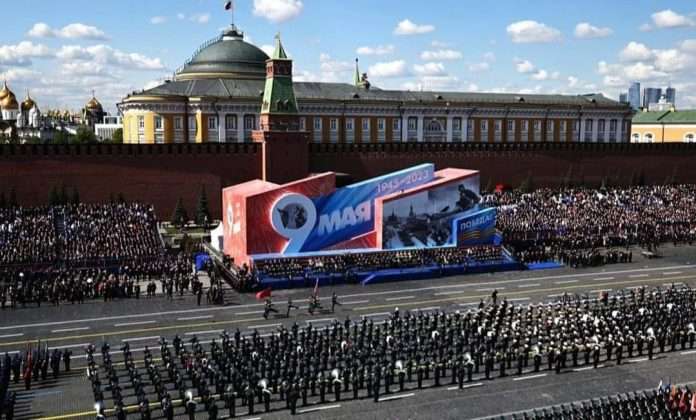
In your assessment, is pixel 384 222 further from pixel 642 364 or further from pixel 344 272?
pixel 642 364

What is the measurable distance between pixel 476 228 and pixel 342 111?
22.1 m

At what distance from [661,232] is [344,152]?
19292 mm

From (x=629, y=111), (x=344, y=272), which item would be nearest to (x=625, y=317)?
(x=344, y=272)

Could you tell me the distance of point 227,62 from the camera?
55.3m

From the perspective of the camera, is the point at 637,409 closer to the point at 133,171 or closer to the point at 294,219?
the point at 294,219

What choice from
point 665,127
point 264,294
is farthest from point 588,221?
point 665,127

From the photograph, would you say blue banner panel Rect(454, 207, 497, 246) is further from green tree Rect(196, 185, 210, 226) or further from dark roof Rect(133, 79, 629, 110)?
dark roof Rect(133, 79, 629, 110)

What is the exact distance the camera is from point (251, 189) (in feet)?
100

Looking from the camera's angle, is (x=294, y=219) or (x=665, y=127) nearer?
(x=294, y=219)

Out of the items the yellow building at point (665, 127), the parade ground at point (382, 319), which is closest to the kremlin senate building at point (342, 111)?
the yellow building at point (665, 127)

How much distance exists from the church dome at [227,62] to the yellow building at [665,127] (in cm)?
4171

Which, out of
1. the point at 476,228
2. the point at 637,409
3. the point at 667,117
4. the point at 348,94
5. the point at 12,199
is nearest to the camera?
the point at 637,409

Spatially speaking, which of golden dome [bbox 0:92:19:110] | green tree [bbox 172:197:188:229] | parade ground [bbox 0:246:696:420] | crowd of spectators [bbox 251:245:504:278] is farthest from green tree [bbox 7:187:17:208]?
golden dome [bbox 0:92:19:110]

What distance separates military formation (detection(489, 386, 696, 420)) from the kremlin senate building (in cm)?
3360
